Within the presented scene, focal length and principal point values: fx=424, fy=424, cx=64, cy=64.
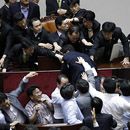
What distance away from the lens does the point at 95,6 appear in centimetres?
690

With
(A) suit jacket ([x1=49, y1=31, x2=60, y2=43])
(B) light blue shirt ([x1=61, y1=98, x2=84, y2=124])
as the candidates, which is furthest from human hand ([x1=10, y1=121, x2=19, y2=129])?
(A) suit jacket ([x1=49, y1=31, x2=60, y2=43])

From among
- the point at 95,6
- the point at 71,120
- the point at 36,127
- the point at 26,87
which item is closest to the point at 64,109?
the point at 71,120

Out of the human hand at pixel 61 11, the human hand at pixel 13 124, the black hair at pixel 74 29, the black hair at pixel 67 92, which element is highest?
the human hand at pixel 61 11

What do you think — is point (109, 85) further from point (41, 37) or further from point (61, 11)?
point (61, 11)

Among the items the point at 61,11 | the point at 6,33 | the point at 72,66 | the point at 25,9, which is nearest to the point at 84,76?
the point at 72,66

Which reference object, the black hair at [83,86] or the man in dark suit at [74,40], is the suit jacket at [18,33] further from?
the black hair at [83,86]

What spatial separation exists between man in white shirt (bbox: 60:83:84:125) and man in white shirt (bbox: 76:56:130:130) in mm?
220

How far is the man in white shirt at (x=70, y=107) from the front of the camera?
348 centimetres

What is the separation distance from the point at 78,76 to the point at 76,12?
1209 mm

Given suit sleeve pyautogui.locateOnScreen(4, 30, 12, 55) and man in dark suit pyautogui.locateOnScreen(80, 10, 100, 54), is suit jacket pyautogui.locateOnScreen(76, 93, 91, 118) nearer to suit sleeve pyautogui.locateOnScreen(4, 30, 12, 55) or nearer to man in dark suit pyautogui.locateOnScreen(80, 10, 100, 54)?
man in dark suit pyautogui.locateOnScreen(80, 10, 100, 54)

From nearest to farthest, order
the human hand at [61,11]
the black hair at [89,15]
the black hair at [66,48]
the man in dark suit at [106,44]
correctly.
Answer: the black hair at [66,48] < the man in dark suit at [106,44] < the black hair at [89,15] < the human hand at [61,11]

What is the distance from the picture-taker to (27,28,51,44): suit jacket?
465cm

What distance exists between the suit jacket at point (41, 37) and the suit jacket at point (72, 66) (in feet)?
1.98

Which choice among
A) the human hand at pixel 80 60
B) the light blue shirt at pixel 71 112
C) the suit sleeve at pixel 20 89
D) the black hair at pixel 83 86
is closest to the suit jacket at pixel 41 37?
the human hand at pixel 80 60
